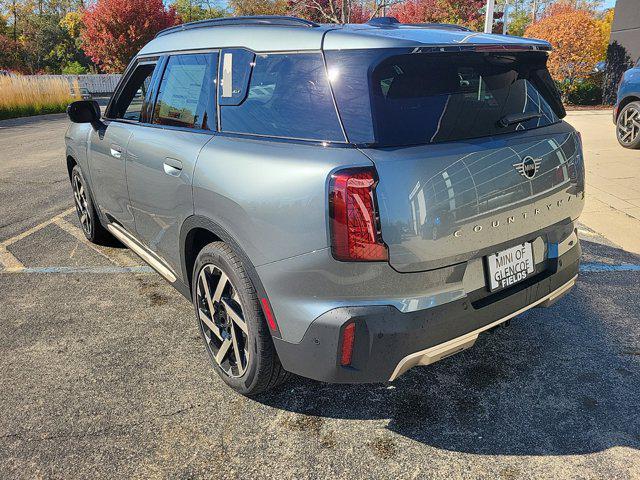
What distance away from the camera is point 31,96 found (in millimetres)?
18875

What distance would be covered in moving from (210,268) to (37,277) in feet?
7.92

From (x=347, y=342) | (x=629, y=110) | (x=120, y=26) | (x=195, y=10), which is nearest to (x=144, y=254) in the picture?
(x=347, y=342)

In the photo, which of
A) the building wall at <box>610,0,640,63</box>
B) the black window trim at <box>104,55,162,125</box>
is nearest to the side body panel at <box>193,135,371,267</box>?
the black window trim at <box>104,55,162,125</box>

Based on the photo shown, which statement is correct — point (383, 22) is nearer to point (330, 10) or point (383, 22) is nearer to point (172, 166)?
point (172, 166)

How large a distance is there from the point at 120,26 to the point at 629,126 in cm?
2963

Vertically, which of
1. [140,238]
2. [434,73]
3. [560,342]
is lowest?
[560,342]

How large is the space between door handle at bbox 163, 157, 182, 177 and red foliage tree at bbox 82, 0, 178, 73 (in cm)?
3155

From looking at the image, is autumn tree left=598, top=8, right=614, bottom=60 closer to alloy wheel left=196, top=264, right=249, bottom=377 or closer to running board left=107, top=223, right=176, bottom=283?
running board left=107, top=223, right=176, bottom=283

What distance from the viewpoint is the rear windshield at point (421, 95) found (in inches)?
80.5

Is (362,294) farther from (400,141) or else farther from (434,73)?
(434,73)

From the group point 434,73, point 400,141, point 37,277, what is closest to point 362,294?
point 400,141

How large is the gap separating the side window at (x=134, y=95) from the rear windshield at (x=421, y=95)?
1.93 m

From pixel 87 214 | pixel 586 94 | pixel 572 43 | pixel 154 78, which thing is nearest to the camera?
pixel 154 78

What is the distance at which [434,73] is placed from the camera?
217 centimetres
